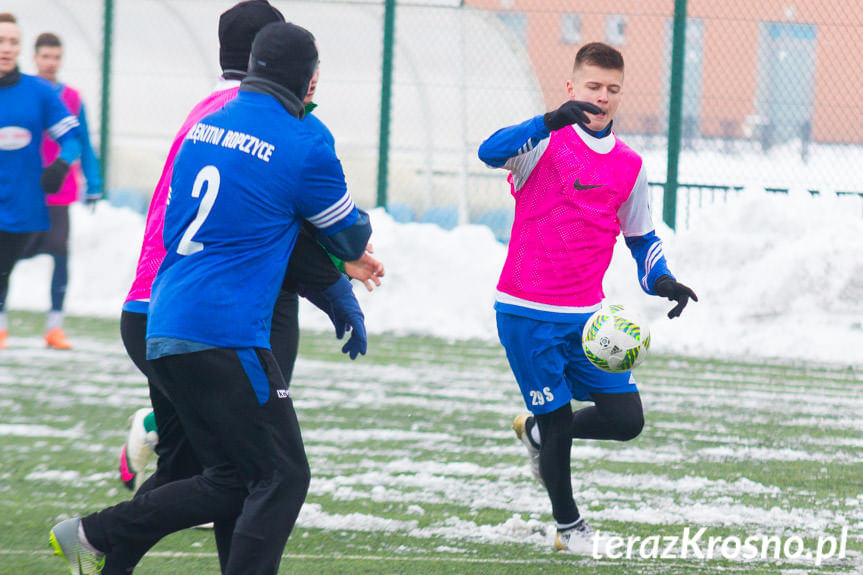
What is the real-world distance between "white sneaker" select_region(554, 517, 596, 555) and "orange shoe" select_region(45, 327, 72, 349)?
6361mm

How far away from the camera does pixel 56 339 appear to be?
1019 centimetres

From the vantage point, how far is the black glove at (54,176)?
28.5 ft

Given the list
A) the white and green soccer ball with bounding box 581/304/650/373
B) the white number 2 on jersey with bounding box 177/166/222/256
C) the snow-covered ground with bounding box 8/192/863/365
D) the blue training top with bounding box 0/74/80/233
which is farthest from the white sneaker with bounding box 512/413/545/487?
the snow-covered ground with bounding box 8/192/863/365

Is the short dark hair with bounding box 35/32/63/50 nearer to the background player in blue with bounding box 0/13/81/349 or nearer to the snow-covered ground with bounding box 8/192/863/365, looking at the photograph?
the background player in blue with bounding box 0/13/81/349

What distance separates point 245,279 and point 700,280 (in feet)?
30.8

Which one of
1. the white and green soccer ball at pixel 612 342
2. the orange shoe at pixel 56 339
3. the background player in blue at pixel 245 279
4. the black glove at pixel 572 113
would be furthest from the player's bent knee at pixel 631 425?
the orange shoe at pixel 56 339

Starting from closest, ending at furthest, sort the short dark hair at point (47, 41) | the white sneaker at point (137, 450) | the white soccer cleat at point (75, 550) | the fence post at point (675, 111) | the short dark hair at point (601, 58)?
1. the white soccer cleat at point (75, 550)
2. the white sneaker at point (137, 450)
3. the short dark hair at point (601, 58)
4. the short dark hair at point (47, 41)
5. the fence post at point (675, 111)

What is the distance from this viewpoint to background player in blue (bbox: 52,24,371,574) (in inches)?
139

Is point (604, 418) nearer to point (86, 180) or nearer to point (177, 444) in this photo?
point (177, 444)

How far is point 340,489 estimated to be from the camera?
593cm

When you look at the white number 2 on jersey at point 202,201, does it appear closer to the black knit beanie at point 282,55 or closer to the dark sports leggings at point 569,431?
the black knit beanie at point 282,55

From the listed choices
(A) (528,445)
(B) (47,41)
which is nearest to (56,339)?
(B) (47,41)

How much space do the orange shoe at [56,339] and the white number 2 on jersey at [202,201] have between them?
6997 mm

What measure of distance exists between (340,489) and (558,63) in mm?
8718
